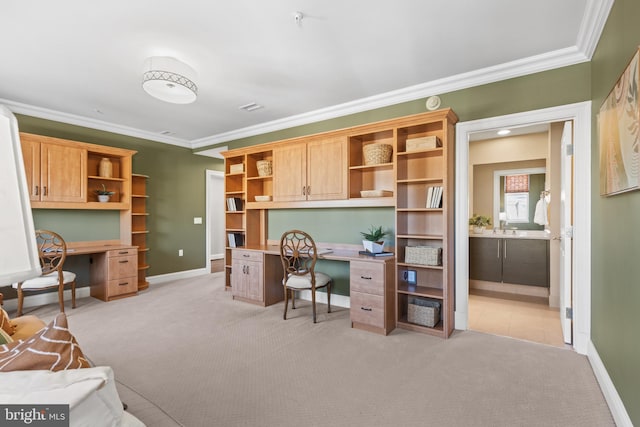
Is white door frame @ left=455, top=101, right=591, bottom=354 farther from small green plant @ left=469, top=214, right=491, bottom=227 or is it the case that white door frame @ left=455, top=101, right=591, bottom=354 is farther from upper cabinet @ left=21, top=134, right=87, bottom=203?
upper cabinet @ left=21, top=134, right=87, bottom=203

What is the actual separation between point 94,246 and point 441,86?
16.6ft

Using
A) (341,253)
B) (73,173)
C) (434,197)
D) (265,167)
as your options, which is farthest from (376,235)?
(73,173)

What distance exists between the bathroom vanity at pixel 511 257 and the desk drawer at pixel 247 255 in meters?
3.28

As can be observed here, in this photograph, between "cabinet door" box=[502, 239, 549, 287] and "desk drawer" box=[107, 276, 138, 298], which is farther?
"cabinet door" box=[502, 239, 549, 287]

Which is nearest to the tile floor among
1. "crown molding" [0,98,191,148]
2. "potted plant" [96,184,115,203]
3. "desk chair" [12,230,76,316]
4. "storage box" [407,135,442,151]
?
"storage box" [407,135,442,151]

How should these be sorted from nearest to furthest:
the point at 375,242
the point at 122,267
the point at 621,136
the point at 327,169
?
the point at 621,136, the point at 375,242, the point at 327,169, the point at 122,267

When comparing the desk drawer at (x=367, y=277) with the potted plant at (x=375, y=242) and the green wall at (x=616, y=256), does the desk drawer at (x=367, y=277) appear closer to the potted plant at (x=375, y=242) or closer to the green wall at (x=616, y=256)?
the potted plant at (x=375, y=242)

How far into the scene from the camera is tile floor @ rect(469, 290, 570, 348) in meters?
3.22

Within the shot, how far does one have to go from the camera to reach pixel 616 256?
2012 millimetres

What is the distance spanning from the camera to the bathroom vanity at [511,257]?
453cm

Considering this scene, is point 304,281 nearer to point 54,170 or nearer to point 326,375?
point 326,375

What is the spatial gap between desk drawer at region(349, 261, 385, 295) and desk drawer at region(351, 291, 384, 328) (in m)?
0.06

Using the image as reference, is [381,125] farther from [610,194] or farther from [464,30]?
[610,194]

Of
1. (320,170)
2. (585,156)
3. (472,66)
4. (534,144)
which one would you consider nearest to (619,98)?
(585,156)
